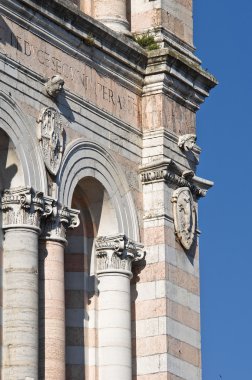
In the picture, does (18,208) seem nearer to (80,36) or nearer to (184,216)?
(80,36)

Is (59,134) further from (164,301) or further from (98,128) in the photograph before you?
(164,301)

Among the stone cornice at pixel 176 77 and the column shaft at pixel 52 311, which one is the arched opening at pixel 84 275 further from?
the stone cornice at pixel 176 77

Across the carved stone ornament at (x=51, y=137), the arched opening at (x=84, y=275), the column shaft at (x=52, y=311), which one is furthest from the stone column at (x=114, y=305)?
the carved stone ornament at (x=51, y=137)

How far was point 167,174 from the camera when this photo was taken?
137ft

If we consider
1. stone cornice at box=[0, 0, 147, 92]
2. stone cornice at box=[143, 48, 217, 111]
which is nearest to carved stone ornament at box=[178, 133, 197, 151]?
stone cornice at box=[143, 48, 217, 111]

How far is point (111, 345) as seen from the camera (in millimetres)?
40188

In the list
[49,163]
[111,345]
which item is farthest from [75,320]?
[49,163]

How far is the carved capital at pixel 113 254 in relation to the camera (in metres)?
40.7

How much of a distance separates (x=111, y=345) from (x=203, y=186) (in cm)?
485

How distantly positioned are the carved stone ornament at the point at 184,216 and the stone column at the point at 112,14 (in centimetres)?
355

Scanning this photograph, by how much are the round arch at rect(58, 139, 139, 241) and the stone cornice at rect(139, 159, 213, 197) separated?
701 mm

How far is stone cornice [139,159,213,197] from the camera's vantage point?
41.8m

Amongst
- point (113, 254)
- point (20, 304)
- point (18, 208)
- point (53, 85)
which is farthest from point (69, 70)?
point (20, 304)

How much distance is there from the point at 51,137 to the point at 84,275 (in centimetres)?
321
